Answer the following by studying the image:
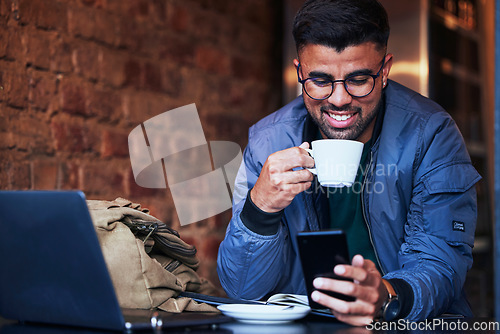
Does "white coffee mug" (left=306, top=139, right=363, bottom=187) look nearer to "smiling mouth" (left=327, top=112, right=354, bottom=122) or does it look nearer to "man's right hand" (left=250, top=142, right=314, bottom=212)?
"man's right hand" (left=250, top=142, right=314, bottom=212)

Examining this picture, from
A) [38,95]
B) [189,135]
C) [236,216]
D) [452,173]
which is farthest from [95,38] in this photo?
[452,173]

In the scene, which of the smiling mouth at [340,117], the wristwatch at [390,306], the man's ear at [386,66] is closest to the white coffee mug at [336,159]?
the wristwatch at [390,306]

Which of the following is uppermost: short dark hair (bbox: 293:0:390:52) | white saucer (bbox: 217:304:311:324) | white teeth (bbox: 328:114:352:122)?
short dark hair (bbox: 293:0:390:52)

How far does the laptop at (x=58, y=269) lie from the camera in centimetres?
81

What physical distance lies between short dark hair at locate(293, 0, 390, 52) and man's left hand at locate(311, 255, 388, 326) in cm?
64

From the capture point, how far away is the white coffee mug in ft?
3.79

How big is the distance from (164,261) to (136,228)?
0.40 ft

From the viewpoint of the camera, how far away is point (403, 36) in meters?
2.55

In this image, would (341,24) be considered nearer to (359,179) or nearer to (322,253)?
(359,179)

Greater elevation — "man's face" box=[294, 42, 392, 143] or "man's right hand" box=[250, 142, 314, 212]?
"man's face" box=[294, 42, 392, 143]

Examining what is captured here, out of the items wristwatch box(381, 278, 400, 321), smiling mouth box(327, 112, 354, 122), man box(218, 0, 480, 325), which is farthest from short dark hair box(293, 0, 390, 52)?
wristwatch box(381, 278, 400, 321)

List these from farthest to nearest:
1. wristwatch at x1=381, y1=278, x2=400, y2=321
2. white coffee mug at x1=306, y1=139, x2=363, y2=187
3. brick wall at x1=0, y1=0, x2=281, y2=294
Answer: brick wall at x1=0, y1=0, x2=281, y2=294 < white coffee mug at x1=306, y1=139, x2=363, y2=187 < wristwatch at x1=381, y1=278, x2=400, y2=321

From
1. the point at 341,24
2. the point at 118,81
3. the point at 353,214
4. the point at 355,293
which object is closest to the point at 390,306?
A: the point at 355,293

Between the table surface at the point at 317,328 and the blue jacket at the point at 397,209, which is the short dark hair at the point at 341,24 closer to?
the blue jacket at the point at 397,209
